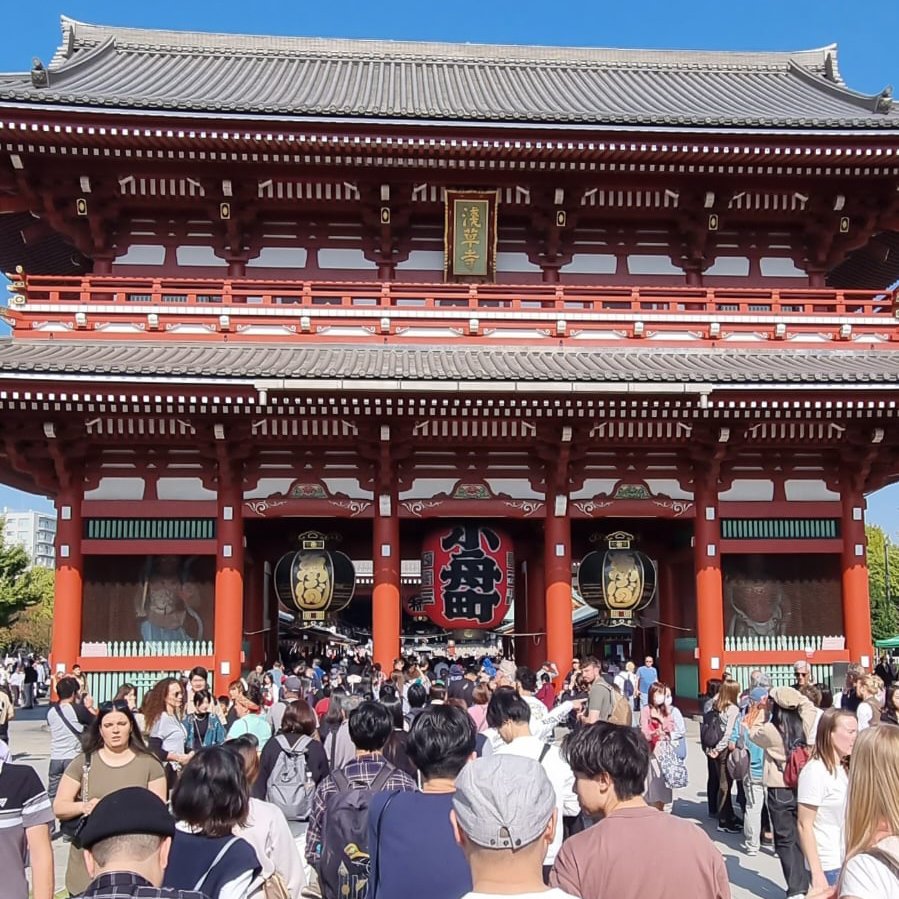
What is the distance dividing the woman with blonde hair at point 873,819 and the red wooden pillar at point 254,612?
15108 mm

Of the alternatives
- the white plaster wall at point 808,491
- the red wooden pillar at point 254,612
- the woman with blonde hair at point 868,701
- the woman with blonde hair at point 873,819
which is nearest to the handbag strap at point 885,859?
the woman with blonde hair at point 873,819

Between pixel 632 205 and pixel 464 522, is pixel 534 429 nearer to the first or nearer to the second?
pixel 464 522

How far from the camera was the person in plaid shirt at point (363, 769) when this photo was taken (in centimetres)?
477

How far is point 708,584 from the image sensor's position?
53.3ft

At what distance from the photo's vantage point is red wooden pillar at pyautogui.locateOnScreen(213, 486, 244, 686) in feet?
50.6

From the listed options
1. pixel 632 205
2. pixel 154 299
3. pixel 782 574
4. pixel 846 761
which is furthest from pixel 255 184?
pixel 846 761

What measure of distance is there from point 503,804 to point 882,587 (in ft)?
200

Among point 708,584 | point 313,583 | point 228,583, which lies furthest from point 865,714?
point 228,583

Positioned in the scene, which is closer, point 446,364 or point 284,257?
point 446,364

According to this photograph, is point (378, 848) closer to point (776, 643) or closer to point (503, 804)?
point (503, 804)

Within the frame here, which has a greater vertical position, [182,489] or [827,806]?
[182,489]

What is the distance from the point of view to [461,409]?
49.1 feet

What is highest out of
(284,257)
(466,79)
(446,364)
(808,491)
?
(466,79)

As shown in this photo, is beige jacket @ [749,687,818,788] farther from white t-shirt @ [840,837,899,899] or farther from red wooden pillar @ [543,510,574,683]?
red wooden pillar @ [543,510,574,683]
